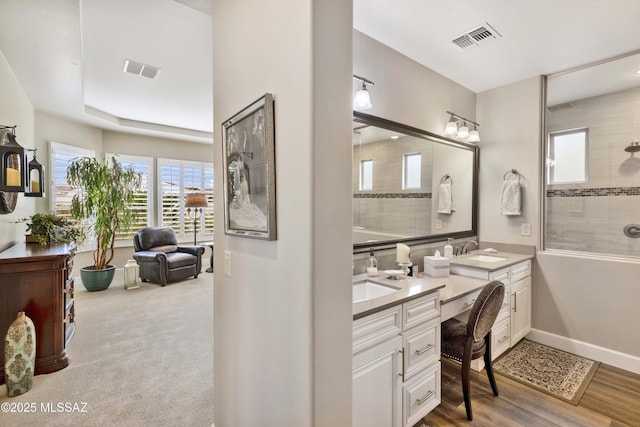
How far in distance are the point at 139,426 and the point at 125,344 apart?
139 centimetres

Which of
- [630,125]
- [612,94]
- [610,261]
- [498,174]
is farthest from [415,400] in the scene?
[612,94]

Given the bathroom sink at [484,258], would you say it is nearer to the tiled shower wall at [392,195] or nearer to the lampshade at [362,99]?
the tiled shower wall at [392,195]

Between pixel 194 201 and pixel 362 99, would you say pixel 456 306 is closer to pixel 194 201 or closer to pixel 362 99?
pixel 362 99

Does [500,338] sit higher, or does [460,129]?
[460,129]

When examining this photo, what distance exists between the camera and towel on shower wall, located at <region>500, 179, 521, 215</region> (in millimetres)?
3344

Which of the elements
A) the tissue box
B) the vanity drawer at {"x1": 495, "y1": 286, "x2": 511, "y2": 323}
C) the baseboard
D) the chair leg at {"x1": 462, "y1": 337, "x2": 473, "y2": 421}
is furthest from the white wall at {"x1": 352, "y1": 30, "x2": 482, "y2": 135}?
the baseboard

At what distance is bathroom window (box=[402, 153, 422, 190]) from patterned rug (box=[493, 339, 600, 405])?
5.93 feet

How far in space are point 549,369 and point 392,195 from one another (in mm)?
2086

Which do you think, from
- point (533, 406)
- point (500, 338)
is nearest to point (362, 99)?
point (500, 338)

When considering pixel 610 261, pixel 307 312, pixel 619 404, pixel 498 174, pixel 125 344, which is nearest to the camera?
pixel 307 312

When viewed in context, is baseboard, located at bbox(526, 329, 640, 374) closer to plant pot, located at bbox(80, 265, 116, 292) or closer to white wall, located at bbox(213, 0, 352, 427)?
white wall, located at bbox(213, 0, 352, 427)

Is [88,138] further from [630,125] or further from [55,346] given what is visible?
[630,125]

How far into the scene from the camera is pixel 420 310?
1.88m

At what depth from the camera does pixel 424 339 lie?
1.90 meters
